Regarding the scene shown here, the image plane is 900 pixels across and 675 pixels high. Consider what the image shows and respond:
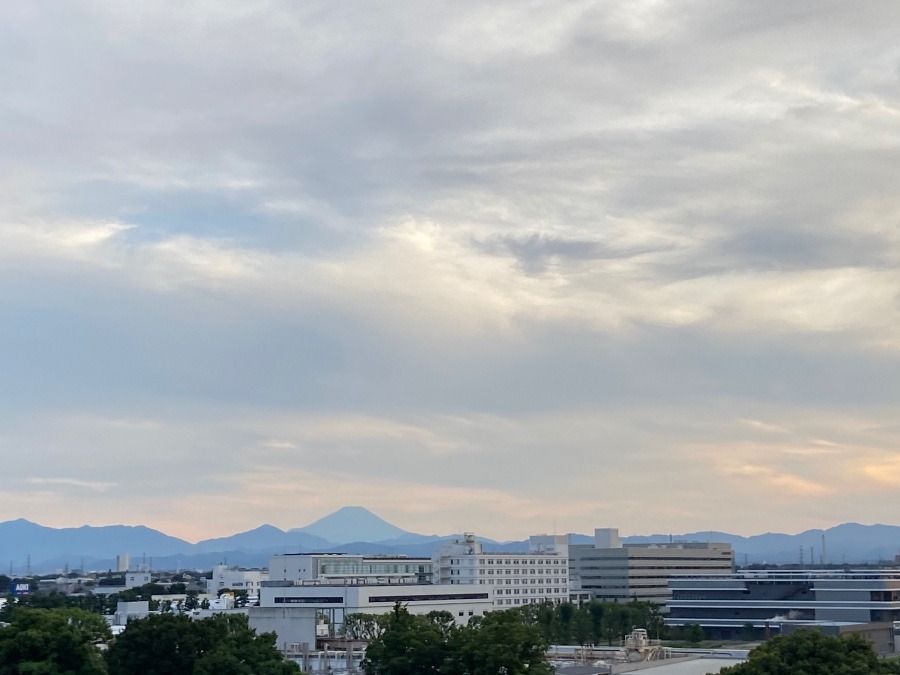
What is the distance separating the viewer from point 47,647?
4891cm

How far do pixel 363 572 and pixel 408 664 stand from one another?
7768 cm

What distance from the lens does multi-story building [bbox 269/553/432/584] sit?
127625 millimetres

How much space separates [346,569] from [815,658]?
94188 mm

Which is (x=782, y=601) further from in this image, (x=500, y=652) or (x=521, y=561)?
(x=500, y=652)

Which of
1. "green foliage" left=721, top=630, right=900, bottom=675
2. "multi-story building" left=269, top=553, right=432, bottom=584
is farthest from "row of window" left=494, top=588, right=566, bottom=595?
"green foliage" left=721, top=630, right=900, bottom=675

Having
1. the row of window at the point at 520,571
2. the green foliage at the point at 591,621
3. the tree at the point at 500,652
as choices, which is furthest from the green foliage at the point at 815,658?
the row of window at the point at 520,571

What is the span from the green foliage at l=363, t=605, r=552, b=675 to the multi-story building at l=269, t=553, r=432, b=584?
6803 centimetres

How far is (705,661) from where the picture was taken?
66.0 m

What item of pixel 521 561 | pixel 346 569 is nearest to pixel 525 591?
pixel 521 561

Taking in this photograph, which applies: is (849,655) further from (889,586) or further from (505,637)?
(889,586)

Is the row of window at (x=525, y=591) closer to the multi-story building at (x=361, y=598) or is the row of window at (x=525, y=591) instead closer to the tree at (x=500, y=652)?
the multi-story building at (x=361, y=598)

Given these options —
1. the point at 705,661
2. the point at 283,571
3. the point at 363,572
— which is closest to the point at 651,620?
the point at 363,572

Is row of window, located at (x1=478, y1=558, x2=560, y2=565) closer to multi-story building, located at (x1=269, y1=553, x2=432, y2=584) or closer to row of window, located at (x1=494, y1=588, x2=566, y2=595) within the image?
row of window, located at (x1=494, y1=588, x2=566, y2=595)

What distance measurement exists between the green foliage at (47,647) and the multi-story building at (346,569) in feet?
243
